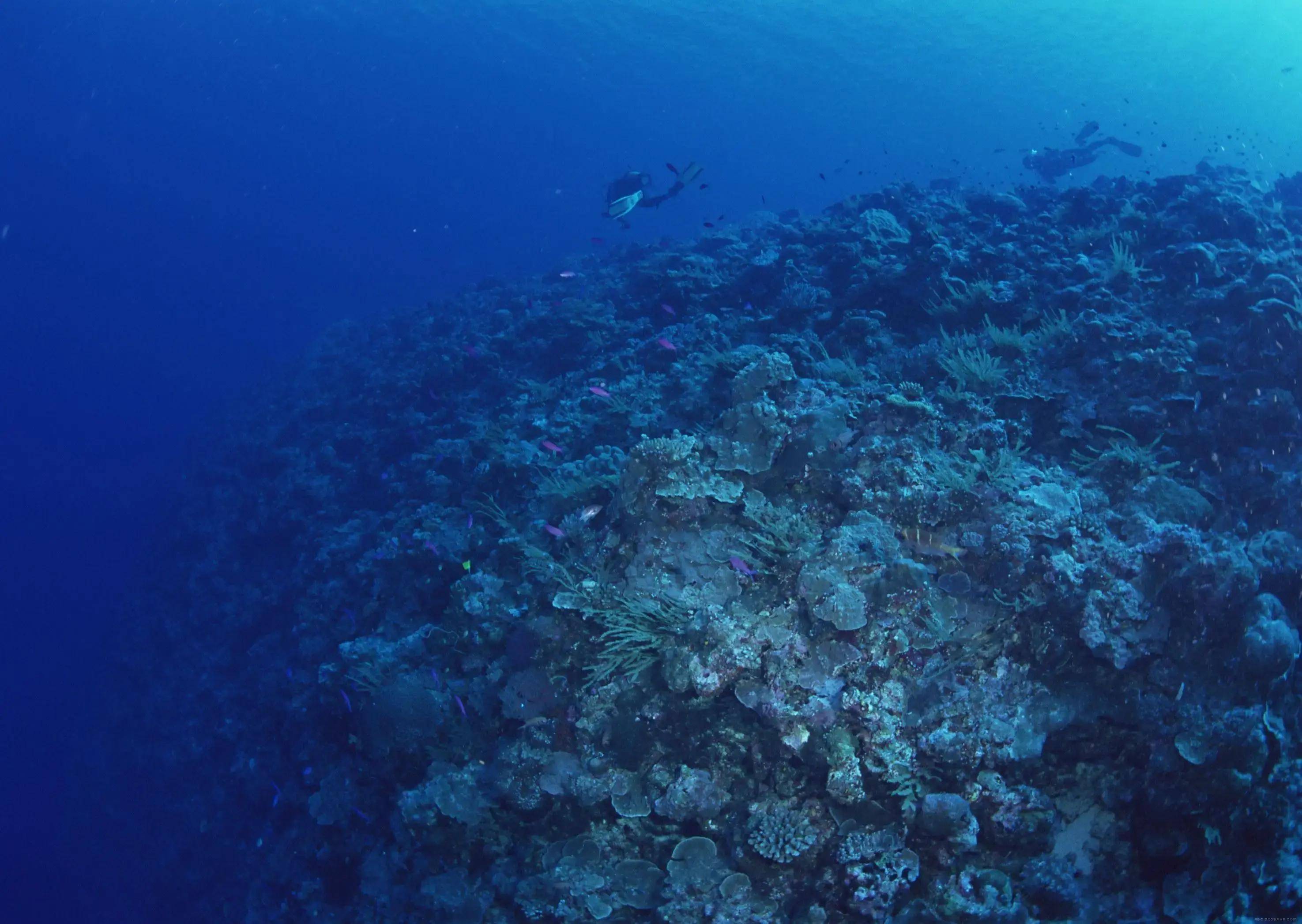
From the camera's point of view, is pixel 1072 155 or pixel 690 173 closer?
pixel 690 173

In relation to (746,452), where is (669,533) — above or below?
below

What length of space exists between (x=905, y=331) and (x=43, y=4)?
2602 inches

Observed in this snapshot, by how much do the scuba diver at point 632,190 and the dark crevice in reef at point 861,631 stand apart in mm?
2338

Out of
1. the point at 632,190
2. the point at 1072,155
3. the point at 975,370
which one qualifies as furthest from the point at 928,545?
the point at 1072,155

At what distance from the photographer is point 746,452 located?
5.73 metres

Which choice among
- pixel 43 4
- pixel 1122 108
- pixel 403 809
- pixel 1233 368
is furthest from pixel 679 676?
pixel 1122 108

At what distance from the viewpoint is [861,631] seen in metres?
4.41

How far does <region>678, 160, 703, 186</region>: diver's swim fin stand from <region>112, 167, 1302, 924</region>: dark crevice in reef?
4.44 m

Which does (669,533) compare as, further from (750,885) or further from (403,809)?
(403,809)

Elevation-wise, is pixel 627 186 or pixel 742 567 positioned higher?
pixel 627 186

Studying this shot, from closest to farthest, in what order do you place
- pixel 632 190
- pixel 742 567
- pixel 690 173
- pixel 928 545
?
1. pixel 928 545
2. pixel 742 567
3. pixel 632 190
4. pixel 690 173

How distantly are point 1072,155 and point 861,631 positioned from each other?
23282 millimetres

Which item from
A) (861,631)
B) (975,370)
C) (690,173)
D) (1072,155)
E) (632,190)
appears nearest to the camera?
(861,631)

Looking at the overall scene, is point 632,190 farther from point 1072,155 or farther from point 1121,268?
point 1072,155
